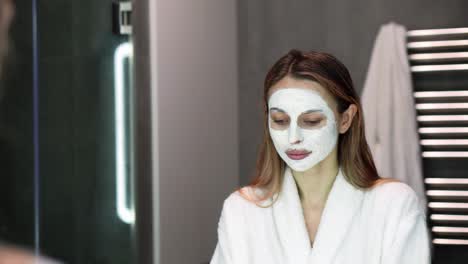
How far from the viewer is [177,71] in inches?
117

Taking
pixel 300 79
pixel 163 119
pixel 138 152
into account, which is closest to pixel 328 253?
pixel 300 79

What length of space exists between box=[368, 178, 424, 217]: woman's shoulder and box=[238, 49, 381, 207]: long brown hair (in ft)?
0.07

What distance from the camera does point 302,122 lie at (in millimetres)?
1607

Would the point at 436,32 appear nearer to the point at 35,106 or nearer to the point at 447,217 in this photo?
the point at 447,217

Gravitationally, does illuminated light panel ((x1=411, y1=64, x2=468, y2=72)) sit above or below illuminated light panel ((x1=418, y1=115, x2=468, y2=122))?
above

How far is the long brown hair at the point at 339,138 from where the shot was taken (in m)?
1.56

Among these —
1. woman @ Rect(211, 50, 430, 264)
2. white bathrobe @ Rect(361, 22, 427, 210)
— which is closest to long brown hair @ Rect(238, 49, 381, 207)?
woman @ Rect(211, 50, 430, 264)

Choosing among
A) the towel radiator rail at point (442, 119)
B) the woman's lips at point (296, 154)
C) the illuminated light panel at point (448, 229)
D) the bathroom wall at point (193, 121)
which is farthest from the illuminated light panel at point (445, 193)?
the woman's lips at point (296, 154)

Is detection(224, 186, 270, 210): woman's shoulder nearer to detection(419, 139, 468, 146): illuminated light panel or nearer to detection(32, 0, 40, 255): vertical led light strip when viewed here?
detection(32, 0, 40, 255): vertical led light strip

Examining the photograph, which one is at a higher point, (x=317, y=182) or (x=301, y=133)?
(x=301, y=133)

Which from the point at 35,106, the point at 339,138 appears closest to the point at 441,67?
the point at 339,138

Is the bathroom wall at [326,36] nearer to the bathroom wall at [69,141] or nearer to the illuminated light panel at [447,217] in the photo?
the illuminated light panel at [447,217]

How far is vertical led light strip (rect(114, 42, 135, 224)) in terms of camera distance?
92.2 inches

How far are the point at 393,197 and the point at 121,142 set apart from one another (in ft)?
3.54
